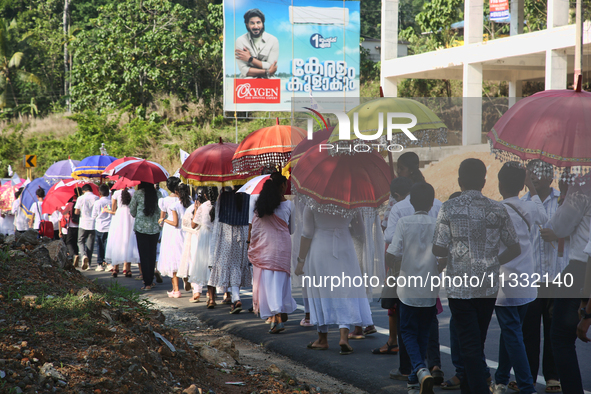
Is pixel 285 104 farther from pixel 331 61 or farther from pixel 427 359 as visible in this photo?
pixel 427 359

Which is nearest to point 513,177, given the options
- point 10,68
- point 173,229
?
point 173,229

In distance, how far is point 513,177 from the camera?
16.0 ft

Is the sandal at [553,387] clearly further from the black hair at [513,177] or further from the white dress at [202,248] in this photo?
the white dress at [202,248]

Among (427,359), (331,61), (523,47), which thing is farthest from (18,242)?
(331,61)

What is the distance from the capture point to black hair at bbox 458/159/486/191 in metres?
4.58

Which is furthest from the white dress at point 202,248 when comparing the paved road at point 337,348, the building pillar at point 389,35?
the building pillar at point 389,35

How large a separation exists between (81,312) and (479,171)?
3651 mm

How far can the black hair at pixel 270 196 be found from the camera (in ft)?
24.4

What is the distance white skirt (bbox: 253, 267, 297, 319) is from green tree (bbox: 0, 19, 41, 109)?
Result: 129ft

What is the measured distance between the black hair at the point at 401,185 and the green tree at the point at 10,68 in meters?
41.2

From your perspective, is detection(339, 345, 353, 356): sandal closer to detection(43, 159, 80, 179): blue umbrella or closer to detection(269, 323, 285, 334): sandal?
detection(269, 323, 285, 334): sandal

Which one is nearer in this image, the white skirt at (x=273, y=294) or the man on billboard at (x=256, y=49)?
the white skirt at (x=273, y=294)

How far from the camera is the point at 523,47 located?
2028 cm

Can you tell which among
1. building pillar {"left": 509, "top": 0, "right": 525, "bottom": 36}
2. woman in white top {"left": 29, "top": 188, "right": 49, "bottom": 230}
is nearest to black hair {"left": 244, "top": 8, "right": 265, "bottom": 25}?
building pillar {"left": 509, "top": 0, "right": 525, "bottom": 36}
